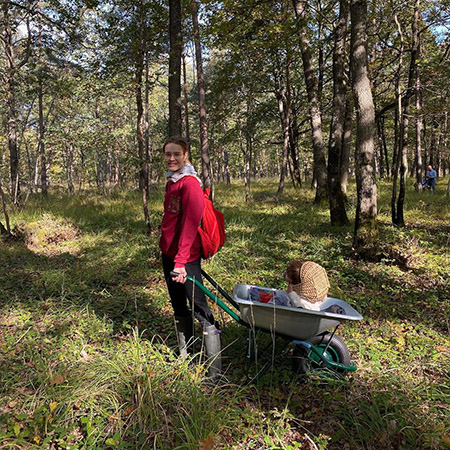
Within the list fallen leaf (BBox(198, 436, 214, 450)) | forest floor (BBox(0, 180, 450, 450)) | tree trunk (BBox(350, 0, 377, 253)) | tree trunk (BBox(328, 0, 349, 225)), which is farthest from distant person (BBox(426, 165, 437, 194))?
fallen leaf (BBox(198, 436, 214, 450))

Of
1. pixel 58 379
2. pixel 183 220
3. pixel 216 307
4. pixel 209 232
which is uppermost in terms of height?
pixel 183 220

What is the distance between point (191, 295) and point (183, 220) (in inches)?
26.4

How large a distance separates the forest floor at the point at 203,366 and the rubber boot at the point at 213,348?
4.6 inches

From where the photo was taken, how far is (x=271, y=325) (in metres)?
2.67

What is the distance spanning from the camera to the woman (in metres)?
2.53

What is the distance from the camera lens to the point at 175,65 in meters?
6.01

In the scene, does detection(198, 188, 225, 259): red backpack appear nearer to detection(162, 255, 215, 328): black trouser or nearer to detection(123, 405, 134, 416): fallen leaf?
detection(162, 255, 215, 328): black trouser

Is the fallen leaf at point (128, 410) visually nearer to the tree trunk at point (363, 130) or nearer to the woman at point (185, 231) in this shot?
the woman at point (185, 231)

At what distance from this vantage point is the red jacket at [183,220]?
252cm

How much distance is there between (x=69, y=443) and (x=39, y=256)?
17.8 feet

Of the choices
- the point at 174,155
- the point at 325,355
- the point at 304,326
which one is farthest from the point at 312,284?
the point at 174,155

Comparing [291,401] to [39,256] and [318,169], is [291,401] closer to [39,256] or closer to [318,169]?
[39,256]

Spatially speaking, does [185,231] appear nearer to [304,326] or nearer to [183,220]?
[183,220]

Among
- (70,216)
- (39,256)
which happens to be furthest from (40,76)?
(39,256)
